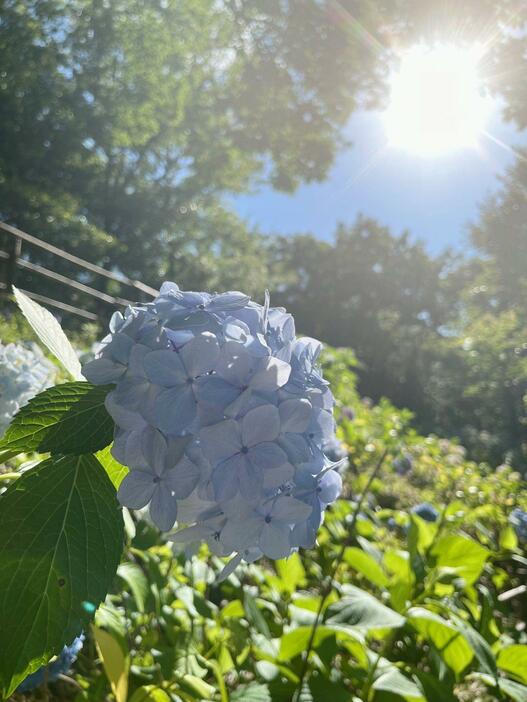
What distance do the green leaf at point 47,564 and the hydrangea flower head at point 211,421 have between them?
53mm

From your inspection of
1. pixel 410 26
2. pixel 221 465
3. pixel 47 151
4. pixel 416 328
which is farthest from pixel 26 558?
pixel 416 328

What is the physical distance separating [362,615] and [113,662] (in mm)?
545

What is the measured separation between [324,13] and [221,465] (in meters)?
9.72

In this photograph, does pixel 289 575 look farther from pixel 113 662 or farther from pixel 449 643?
pixel 113 662

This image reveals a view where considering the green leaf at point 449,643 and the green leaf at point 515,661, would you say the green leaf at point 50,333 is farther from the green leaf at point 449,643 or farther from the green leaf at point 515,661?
the green leaf at point 515,661

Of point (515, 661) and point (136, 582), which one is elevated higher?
point (515, 661)

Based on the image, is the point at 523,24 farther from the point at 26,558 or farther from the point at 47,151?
the point at 47,151

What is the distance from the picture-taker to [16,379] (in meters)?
1.13

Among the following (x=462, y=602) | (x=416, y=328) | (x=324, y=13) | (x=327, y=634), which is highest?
(x=416, y=328)

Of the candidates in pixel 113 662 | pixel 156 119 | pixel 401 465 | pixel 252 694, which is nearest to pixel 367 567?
pixel 252 694

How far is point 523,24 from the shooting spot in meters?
6.87

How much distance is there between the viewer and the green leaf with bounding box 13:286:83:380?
0.60 m

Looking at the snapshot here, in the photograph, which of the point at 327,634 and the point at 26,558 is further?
the point at 327,634

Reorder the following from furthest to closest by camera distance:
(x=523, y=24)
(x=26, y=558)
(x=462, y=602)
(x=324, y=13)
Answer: (x=324, y=13) → (x=523, y=24) → (x=462, y=602) → (x=26, y=558)
